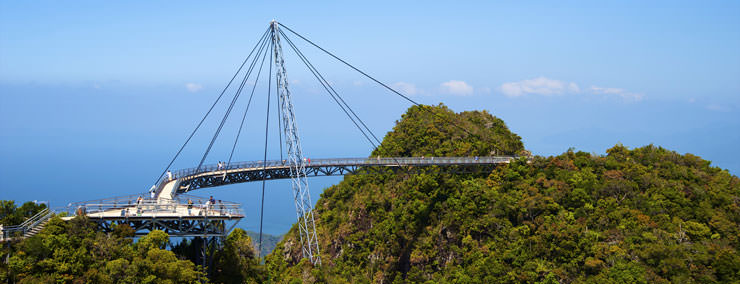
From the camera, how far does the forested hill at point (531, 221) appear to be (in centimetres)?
4812

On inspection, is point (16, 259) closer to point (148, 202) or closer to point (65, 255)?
point (65, 255)

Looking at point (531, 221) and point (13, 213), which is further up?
point (13, 213)

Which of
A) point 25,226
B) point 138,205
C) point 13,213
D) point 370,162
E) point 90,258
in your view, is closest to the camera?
point 90,258

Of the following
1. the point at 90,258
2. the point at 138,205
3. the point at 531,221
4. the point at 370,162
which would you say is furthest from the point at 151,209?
the point at 531,221

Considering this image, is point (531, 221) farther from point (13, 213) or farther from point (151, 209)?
point (13, 213)

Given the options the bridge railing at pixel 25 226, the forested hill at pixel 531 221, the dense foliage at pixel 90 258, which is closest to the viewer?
the dense foliage at pixel 90 258

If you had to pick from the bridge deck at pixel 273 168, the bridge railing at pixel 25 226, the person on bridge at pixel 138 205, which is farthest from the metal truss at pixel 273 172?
the bridge railing at pixel 25 226

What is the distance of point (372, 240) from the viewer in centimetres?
6912

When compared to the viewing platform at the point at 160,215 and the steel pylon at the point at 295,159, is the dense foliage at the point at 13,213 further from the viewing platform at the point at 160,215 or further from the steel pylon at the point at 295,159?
the steel pylon at the point at 295,159

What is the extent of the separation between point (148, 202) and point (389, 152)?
4539 cm

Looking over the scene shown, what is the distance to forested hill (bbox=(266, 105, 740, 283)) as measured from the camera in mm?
48125

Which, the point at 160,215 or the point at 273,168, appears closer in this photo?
the point at 160,215

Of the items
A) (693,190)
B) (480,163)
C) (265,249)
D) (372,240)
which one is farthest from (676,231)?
(265,249)

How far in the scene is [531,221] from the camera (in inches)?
2219
